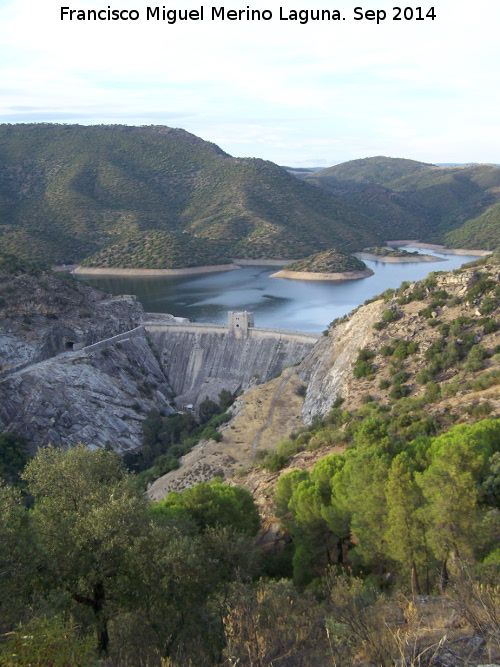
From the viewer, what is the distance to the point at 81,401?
120 feet

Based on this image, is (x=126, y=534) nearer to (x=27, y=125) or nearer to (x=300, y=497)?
(x=300, y=497)

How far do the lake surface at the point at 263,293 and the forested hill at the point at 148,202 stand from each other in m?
8.35

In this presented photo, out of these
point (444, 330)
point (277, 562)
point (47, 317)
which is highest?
point (444, 330)

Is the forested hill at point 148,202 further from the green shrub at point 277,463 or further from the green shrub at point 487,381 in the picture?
the green shrub at point 487,381

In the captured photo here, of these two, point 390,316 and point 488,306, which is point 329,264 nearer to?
point 390,316

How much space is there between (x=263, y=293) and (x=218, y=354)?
34960mm

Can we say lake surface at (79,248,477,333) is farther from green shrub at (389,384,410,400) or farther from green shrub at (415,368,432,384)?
green shrub at (389,384,410,400)

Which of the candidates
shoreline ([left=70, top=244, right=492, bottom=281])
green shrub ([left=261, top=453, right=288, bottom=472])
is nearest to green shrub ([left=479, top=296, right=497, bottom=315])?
green shrub ([left=261, top=453, right=288, bottom=472])

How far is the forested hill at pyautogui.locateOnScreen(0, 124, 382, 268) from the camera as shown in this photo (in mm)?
98688

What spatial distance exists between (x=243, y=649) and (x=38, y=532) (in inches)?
176

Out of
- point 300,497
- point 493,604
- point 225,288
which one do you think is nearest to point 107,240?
point 225,288

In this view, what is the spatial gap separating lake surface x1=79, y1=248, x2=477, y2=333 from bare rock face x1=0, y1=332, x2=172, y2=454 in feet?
75.1

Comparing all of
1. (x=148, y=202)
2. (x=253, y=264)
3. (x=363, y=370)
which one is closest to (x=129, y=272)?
(x=253, y=264)

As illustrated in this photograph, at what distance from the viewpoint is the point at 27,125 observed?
153 m
